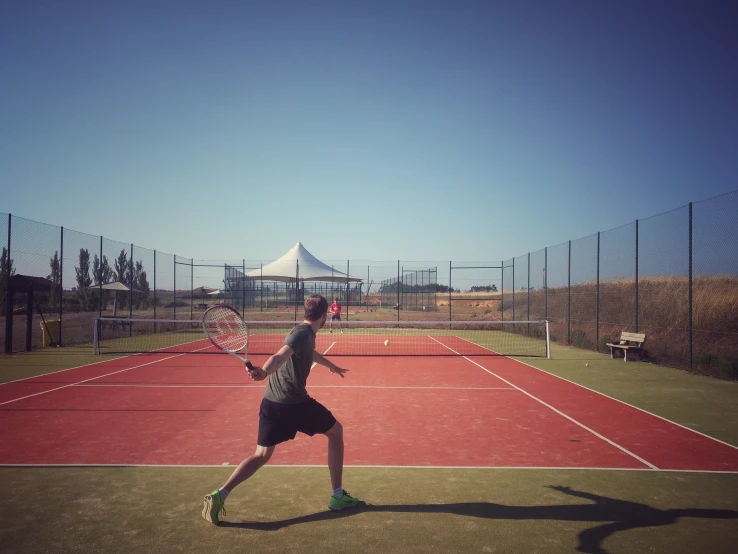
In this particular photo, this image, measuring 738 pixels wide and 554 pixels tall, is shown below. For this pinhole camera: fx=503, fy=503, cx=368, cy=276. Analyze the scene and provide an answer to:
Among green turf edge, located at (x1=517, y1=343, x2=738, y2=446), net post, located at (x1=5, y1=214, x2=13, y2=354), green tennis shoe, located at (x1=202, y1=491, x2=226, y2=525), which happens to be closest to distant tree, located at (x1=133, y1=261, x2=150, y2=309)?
net post, located at (x1=5, y1=214, x2=13, y2=354)

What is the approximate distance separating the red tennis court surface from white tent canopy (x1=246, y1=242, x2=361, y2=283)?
18.7 meters

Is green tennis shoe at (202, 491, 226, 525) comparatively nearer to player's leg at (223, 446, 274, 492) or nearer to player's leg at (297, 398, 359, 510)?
player's leg at (223, 446, 274, 492)

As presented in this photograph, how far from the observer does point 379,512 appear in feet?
12.7

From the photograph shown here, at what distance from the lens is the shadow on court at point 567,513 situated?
3664 millimetres

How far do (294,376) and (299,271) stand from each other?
26.2 metres

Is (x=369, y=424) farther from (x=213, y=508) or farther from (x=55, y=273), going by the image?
(x=55, y=273)

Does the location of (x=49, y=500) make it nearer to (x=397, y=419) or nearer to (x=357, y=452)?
(x=357, y=452)

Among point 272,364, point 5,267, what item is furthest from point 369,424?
point 5,267

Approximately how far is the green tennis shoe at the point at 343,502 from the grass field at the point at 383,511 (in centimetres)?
7

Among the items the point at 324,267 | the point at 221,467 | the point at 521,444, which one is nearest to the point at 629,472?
the point at 521,444

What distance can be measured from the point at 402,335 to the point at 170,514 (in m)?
18.6

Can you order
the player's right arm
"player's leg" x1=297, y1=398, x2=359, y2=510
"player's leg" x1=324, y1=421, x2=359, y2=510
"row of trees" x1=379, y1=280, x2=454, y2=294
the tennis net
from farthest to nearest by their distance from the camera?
"row of trees" x1=379, y1=280, x2=454, y2=294, the tennis net, "player's leg" x1=324, y1=421, x2=359, y2=510, "player's leg" x1=297, y1=398, x2=359, y2=510, the player's right arm

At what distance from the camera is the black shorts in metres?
3.60

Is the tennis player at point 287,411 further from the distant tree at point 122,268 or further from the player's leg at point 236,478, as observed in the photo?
the distant tree at point 122,268
